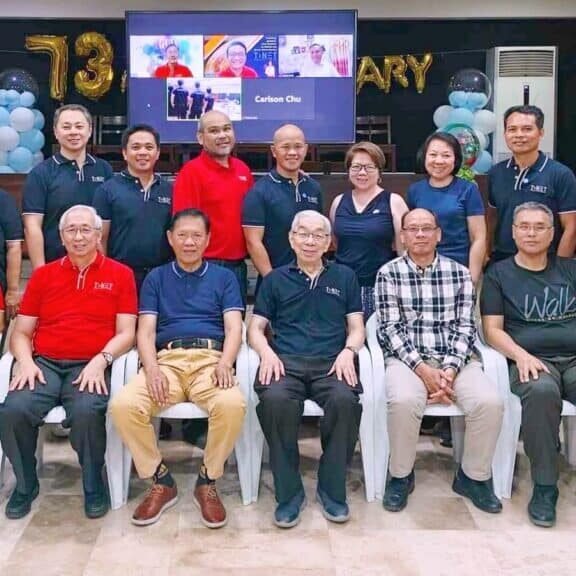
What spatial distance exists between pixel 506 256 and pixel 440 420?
810mm

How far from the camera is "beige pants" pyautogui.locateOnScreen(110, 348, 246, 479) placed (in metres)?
2.64

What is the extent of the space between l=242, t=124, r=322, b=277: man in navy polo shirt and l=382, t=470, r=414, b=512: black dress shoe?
1002mm

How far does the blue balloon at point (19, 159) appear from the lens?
7586 millimetres

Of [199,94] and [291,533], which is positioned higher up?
[199,94]

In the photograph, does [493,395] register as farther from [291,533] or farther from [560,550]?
[291,533]

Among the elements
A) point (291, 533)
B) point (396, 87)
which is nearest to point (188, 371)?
point (291, 533)

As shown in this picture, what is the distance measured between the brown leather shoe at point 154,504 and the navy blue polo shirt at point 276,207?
1.06 m

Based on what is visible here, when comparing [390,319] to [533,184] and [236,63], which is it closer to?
[533,184]

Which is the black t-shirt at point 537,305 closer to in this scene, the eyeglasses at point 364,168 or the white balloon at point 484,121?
the eyeglasses at point 364,168

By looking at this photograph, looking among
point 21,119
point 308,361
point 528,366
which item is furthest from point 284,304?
point 21,119

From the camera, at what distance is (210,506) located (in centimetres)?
264

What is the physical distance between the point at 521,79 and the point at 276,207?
6.68 metres

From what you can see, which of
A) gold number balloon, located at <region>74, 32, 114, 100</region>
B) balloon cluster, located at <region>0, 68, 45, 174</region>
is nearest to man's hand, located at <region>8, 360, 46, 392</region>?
balloon cluster, located at <region>0, 68, 45, 174</region>

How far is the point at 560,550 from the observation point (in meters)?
2.45
